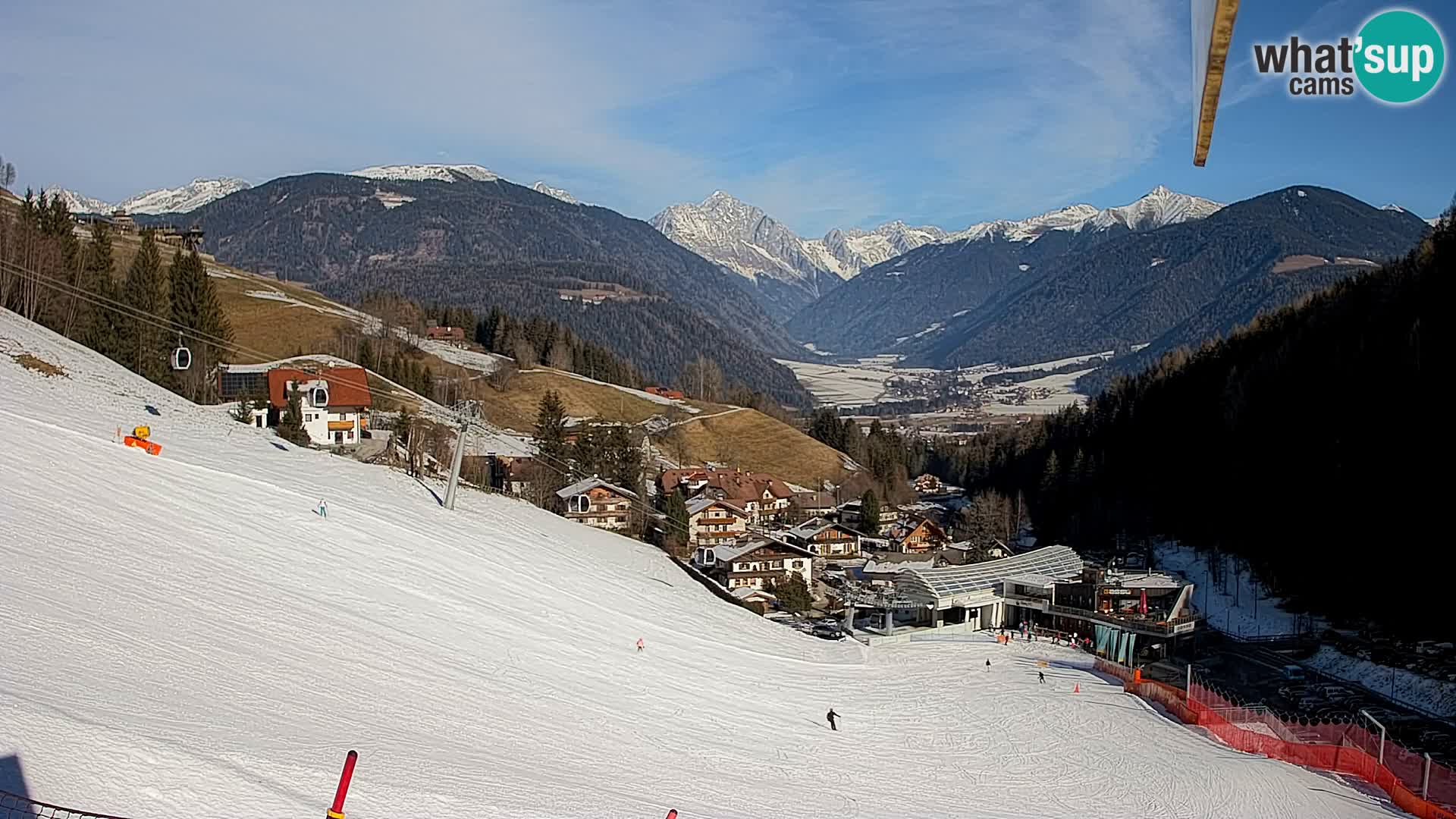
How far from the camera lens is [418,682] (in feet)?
52.7

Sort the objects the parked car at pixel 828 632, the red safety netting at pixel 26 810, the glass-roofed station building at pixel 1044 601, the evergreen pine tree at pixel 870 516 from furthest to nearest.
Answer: the evergreen pine tree at pixel 870 516 < the glass-roofed station building at pixel 1044 601 < the parked car at pixel 828 632 < the red safety netting at pixel 26 810

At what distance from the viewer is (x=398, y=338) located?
110 meters

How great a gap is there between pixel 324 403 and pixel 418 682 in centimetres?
3839

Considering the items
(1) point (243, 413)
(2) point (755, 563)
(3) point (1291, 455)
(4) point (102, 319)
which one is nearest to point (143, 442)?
(1) point (243, 413)

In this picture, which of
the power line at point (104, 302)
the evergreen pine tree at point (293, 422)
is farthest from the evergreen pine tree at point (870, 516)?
the power line at point (104, 302)

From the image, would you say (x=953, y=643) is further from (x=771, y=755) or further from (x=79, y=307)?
(x=79, y=307)

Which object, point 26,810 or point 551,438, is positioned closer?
point 26,810

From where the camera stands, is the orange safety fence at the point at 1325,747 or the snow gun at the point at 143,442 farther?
the snow gun at the point at 143,442

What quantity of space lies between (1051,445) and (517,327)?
6648 centimetres

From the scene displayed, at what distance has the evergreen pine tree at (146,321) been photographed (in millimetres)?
44250

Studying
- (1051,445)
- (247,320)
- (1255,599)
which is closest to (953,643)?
(1255,599)

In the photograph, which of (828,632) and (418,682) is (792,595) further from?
(418,682)

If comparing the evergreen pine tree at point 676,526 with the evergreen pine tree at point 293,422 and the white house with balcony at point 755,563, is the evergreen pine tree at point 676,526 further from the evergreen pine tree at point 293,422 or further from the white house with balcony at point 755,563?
the evergreen pine tree at point 293,422

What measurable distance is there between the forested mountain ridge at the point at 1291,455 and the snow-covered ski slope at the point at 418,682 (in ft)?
75.7
